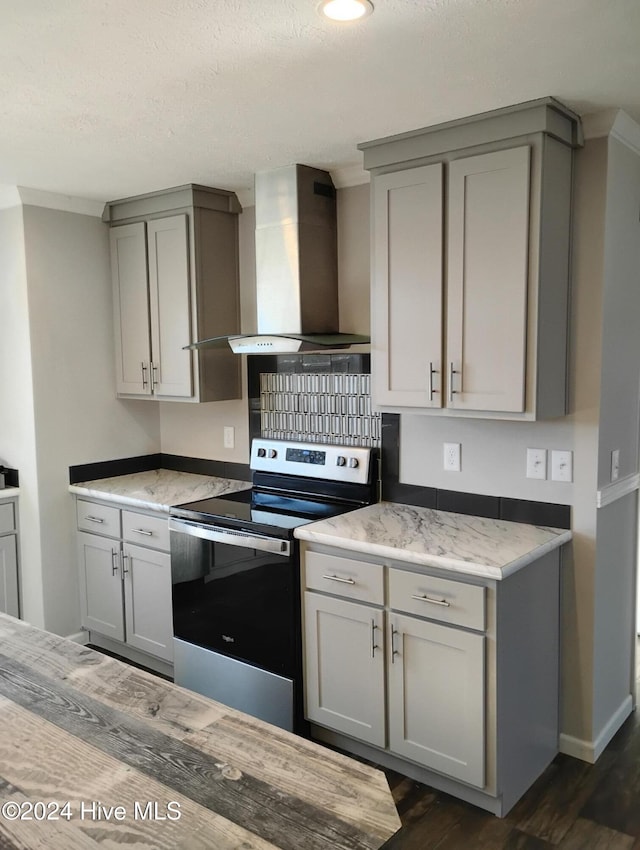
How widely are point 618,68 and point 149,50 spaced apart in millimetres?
1346

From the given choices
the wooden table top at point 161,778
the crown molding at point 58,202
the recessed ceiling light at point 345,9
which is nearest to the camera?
the wooden table top at point 161,778

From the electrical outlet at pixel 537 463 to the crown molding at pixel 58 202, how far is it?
2614 millimetres

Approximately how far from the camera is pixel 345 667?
8.81 feet

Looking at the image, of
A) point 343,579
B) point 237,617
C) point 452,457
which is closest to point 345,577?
point 343,579

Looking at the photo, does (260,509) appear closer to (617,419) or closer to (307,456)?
(307,456)

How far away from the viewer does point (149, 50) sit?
1.94 metres

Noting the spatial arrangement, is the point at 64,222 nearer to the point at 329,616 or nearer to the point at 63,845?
the point at 329,616

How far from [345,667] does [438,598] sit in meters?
0.52

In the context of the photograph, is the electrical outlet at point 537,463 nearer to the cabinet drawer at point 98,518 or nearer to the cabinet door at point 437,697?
the cabinet door at point 437,697

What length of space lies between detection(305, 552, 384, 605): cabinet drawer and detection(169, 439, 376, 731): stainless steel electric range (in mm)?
74

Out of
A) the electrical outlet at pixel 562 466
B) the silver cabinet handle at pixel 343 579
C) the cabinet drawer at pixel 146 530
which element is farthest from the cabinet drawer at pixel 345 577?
the cabinet drawer at pixel 146 530

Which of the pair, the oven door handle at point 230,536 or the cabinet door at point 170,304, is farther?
the cabinet door at point 170,304

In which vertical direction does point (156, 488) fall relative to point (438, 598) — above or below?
above

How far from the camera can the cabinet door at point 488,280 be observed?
8.04 ft
